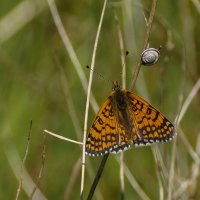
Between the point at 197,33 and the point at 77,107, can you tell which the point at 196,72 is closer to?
the point at 197,33

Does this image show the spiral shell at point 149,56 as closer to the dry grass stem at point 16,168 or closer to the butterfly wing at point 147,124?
the butterfly wing at point 147,124

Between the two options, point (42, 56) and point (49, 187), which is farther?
point (42, 56)

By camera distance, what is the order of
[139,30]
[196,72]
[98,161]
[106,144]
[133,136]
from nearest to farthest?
[106,144]
[133,136]
[98,161]
[196,72]
[139,30]

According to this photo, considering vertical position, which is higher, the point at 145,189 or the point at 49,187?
the point at 49,187

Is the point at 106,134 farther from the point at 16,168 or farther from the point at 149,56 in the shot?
the point at 16,168

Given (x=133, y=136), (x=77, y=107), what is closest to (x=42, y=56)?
(x=77, y=107)

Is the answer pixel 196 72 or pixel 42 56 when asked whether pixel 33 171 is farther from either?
pixel 196 72

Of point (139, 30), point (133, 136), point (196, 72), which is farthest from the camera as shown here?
→ point (139, 30)

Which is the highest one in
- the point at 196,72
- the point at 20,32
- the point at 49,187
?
the point at 20,32
